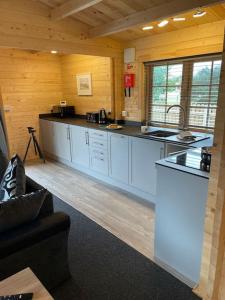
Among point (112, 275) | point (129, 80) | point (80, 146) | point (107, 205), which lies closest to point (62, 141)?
point (80, 146)

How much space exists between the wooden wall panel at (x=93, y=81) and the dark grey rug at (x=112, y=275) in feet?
8.51

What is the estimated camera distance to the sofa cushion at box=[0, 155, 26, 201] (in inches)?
68.8

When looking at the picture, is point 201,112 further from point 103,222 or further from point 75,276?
point 75,276

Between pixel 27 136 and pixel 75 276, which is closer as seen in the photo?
pixel 75 276

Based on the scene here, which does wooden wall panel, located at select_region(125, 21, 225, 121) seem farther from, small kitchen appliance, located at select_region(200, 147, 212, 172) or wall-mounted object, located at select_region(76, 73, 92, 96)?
small kitchen appliance, located at select_region(200, 147, 212, 172)

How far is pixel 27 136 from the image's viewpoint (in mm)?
Answer: 5207

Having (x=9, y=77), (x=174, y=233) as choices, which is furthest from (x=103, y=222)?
(x=9, y=77)

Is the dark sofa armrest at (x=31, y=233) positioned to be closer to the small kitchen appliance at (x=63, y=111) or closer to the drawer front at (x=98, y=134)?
the drawer front at (x=98, y=134)

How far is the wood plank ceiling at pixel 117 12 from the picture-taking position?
2611 millimetres

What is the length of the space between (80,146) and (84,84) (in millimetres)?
1405

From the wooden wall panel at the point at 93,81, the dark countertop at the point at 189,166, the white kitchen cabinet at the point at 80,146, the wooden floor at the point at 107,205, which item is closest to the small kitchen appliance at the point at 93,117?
the wooden wall panel at the point at 93,81

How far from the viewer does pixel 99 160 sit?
12.8 feet

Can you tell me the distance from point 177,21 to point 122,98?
159cm

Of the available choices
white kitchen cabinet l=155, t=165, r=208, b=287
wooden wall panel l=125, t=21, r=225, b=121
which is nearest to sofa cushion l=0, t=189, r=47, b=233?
white kitchen cabinet l=155, t=165, r=208, b=287
